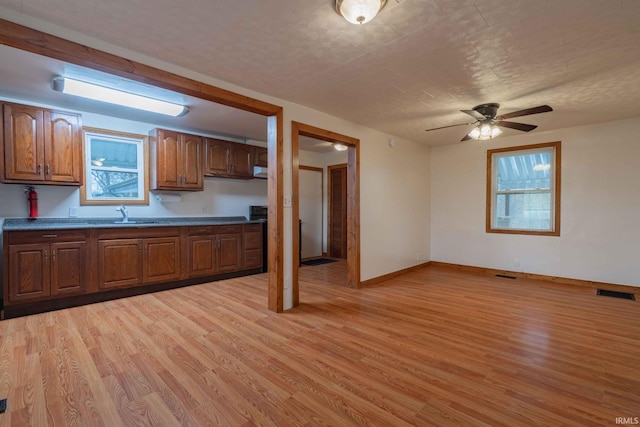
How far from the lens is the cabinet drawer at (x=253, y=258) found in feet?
17.1

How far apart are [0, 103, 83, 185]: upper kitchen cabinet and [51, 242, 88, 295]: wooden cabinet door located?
851 mm

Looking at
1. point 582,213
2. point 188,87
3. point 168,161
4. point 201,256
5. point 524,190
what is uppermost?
point 188,87

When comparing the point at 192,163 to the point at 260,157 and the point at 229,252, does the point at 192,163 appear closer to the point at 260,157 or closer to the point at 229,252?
the point at 260,157

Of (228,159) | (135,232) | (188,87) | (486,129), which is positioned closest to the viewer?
(188,87)

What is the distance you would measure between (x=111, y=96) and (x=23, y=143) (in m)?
1.26

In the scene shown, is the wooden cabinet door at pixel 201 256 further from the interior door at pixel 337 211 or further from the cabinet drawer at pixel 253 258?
the interior door at pixel 337 211

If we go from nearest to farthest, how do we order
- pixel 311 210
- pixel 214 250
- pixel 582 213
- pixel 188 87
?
pixel 188 87
pixel 582 213
pixel 214 250
pixel 311 210

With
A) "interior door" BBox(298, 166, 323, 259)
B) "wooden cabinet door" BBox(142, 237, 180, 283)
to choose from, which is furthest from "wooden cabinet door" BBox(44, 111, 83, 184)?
"interior door" BBox(298, 166, 323, 259)

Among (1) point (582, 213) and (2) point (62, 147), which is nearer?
(2) point (62, 147)

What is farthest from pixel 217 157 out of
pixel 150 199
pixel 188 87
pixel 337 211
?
pixel 337 211

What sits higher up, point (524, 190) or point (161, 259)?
point (524, 190)

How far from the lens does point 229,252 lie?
500 centimetres

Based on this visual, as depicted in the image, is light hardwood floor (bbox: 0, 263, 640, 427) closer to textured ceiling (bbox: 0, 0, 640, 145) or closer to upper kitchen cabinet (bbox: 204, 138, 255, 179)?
upper kitchen cabinet (bbox: 204, 138, 255, 179)

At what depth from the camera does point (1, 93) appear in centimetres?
344
